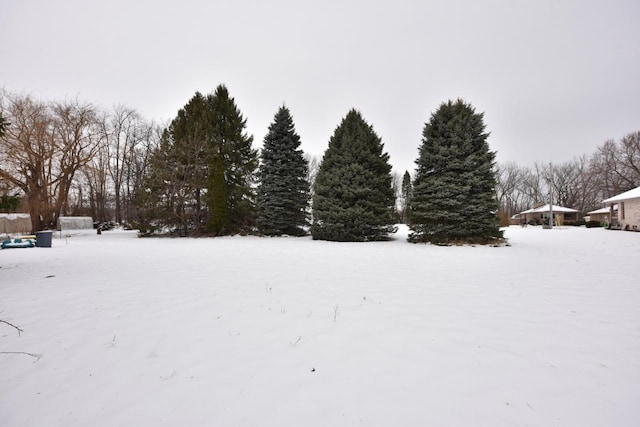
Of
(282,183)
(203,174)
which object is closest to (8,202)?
(203,174)

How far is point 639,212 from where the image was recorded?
2014 cm

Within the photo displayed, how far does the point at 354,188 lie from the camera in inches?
539

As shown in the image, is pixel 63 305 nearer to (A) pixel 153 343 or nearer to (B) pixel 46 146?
(A) pixel 153 343

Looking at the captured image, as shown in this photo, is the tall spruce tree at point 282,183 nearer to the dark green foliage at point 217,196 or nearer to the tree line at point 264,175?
the tree line at point 264,175

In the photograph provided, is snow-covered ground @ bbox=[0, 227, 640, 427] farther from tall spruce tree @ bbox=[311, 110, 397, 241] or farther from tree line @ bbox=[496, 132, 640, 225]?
tree line @ bbox=[496, 132, 640, 225]

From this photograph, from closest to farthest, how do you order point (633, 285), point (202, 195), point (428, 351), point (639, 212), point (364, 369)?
point (364, 369) < point (428, 351) < point (633, 285) < point (202, 195) < point (639, 212)

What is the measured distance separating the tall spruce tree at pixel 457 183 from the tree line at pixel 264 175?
5 centimetres

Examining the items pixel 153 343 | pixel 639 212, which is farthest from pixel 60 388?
pixel 639 212

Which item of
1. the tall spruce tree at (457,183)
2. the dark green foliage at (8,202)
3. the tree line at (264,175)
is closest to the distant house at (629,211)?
the tree line at (264,175)

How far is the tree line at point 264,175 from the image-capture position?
39.8 ft

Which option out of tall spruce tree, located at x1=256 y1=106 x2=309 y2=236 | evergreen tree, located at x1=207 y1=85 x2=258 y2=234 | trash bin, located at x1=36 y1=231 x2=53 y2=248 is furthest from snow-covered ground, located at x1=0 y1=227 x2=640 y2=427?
evergreen tree, located at x1=207 y1=85 x2=258 y2=234

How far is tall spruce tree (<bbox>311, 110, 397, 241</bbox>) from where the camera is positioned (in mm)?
13797

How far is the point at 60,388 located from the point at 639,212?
31792 mm

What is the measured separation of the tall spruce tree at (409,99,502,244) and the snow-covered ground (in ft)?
22.4
